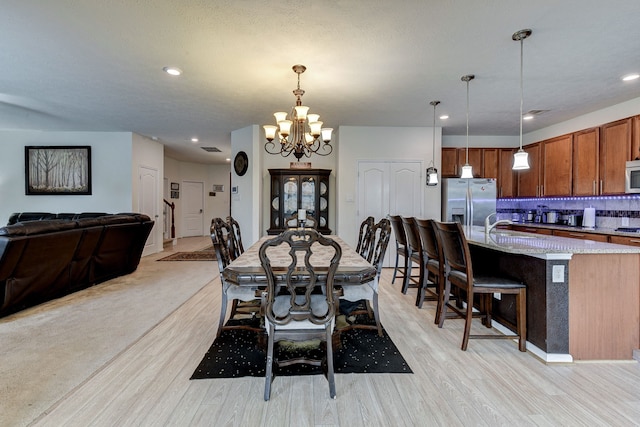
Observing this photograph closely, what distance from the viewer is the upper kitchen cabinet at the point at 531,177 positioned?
5.44 meters

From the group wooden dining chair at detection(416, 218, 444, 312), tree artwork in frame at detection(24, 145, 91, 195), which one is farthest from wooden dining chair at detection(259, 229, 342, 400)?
tree artwork in frame at detection(24, 145, 91, 195)

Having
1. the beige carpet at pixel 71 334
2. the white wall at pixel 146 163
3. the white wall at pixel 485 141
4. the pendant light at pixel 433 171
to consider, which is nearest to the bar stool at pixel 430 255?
the pendant light at pixel 433 171

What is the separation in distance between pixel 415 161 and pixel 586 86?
96.9 inches

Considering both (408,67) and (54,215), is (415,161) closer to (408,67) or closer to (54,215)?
(408,67)

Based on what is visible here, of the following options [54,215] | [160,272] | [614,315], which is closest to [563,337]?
[614,315]

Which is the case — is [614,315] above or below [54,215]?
below

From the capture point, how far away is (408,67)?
3.15 m

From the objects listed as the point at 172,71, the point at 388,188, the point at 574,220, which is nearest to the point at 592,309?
the point at 574,220

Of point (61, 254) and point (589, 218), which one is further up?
point (589, 218)

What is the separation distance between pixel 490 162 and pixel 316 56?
173 inches

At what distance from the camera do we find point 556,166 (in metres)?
5.09

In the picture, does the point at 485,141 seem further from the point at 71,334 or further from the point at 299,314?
the point at 71,334

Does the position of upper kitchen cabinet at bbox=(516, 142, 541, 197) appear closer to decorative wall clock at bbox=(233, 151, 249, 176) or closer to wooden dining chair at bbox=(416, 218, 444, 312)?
wooden dining chair at bbox=(416, 218, 444, 312)

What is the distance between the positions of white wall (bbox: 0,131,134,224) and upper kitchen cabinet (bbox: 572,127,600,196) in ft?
25.2
